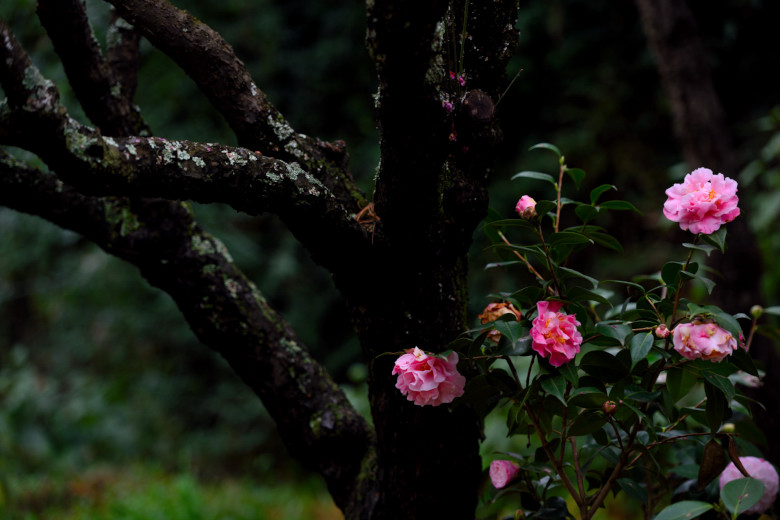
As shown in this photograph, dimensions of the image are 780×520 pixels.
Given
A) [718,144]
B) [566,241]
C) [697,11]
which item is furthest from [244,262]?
[566,241]

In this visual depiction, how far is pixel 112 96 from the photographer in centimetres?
128

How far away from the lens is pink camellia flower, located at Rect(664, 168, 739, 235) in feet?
2.99

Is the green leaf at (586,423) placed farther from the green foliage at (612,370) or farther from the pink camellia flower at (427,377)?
the pink camellia flower at (427,377)

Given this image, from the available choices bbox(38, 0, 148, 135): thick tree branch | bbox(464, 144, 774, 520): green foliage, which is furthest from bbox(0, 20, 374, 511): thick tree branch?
bbox(464, 144, 774, 520): green foliage

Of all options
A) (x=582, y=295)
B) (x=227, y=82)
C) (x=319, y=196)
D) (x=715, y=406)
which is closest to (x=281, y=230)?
(x=227, y=82)

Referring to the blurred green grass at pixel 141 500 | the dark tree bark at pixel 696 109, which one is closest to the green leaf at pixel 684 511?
the dark tree bark at pixel 696 109

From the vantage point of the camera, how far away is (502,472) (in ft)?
3.55

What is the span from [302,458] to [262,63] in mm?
3588

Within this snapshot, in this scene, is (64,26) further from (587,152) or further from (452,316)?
(587,152)

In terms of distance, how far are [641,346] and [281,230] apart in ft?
12.2

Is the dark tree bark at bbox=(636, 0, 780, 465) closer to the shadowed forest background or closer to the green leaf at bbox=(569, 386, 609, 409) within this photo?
the shadowed forest background

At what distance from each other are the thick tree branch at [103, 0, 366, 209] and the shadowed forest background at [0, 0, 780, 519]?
2.05 m

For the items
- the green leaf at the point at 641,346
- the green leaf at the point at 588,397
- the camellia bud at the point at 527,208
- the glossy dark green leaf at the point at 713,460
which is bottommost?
the glossy dark green leaf at the point at 713,460

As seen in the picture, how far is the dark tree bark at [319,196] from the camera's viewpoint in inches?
32.9
